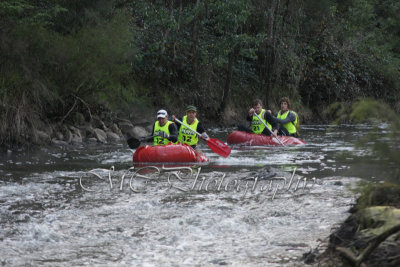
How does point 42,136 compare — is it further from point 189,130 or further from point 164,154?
point 164,154

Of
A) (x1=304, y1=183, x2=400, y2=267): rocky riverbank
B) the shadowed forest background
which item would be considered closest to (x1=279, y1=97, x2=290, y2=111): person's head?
the shadowed forest background

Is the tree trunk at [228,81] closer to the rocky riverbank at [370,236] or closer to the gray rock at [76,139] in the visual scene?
the gray rock at [76,139]

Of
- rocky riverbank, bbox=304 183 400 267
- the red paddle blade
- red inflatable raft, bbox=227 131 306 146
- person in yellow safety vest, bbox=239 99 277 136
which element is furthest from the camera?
person in yellow safety vest, bbox=239 99 277 136

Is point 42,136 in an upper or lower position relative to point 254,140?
upper

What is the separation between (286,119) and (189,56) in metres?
6.05

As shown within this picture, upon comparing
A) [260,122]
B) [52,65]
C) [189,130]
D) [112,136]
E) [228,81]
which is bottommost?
[112,136]

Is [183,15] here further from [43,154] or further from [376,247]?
[376,247]

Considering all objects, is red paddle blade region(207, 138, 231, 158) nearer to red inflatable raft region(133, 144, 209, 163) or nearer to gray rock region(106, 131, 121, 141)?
red inflatable raft region(133, 144, 209, 163)

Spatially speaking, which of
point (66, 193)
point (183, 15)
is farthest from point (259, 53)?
point (66, 193)

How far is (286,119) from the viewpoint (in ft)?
52.1

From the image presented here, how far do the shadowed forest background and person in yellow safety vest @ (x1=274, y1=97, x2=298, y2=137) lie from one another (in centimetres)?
126

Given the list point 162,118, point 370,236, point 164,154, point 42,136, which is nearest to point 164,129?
point 162,118

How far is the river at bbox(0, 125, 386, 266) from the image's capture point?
17.1 feet

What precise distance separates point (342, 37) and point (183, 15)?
959 cm
